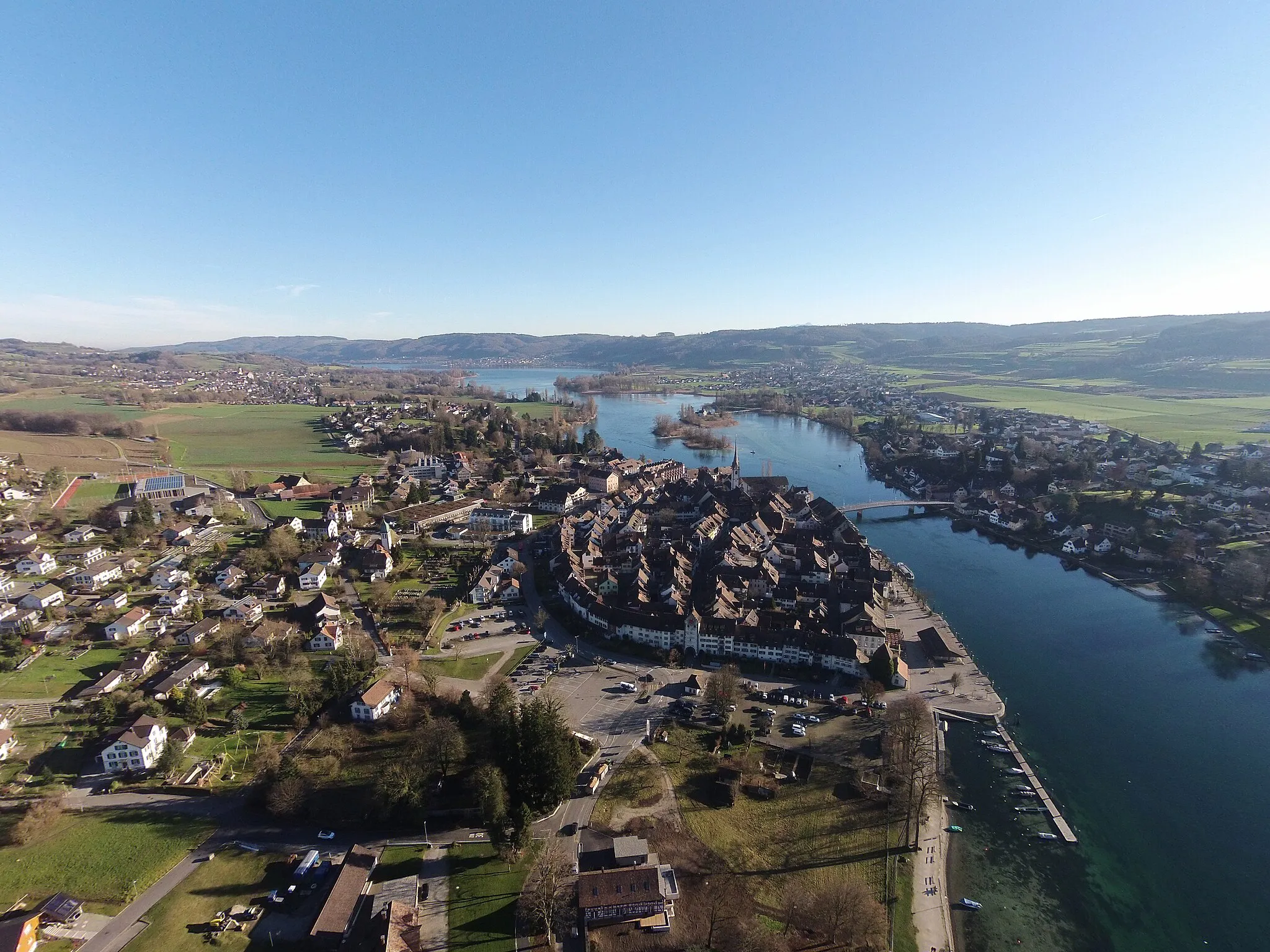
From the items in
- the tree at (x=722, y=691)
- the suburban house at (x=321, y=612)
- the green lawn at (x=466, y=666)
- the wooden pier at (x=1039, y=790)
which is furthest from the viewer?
the suburban house at (x=321, y=612)

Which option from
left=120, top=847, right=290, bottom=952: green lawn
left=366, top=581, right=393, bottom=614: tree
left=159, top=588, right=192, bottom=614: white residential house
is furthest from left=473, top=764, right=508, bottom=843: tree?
left=159, top=588, right=192, bottom=614: white residential house

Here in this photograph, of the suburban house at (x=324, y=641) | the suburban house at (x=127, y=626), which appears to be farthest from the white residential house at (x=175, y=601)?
the suburban house at (x=324, y=641)

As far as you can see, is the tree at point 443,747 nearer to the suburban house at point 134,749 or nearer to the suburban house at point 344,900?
the suburban house at point 344,900

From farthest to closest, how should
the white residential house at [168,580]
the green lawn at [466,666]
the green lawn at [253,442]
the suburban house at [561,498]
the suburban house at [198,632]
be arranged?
the green lawn at [253,442]
the suburban house at [561,498]
the white residential house at [168,580]
the suburban house at [198,632]
the green lawn at [466,666]

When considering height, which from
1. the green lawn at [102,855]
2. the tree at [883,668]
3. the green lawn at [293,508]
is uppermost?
the green lawn at [293,508]

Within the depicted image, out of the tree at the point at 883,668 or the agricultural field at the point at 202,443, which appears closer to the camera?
the tree at the point at 883,668

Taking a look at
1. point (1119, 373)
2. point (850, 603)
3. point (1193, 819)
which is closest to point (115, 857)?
point (850, 603)

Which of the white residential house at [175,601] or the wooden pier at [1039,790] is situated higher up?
the white residential house at [175,601]
